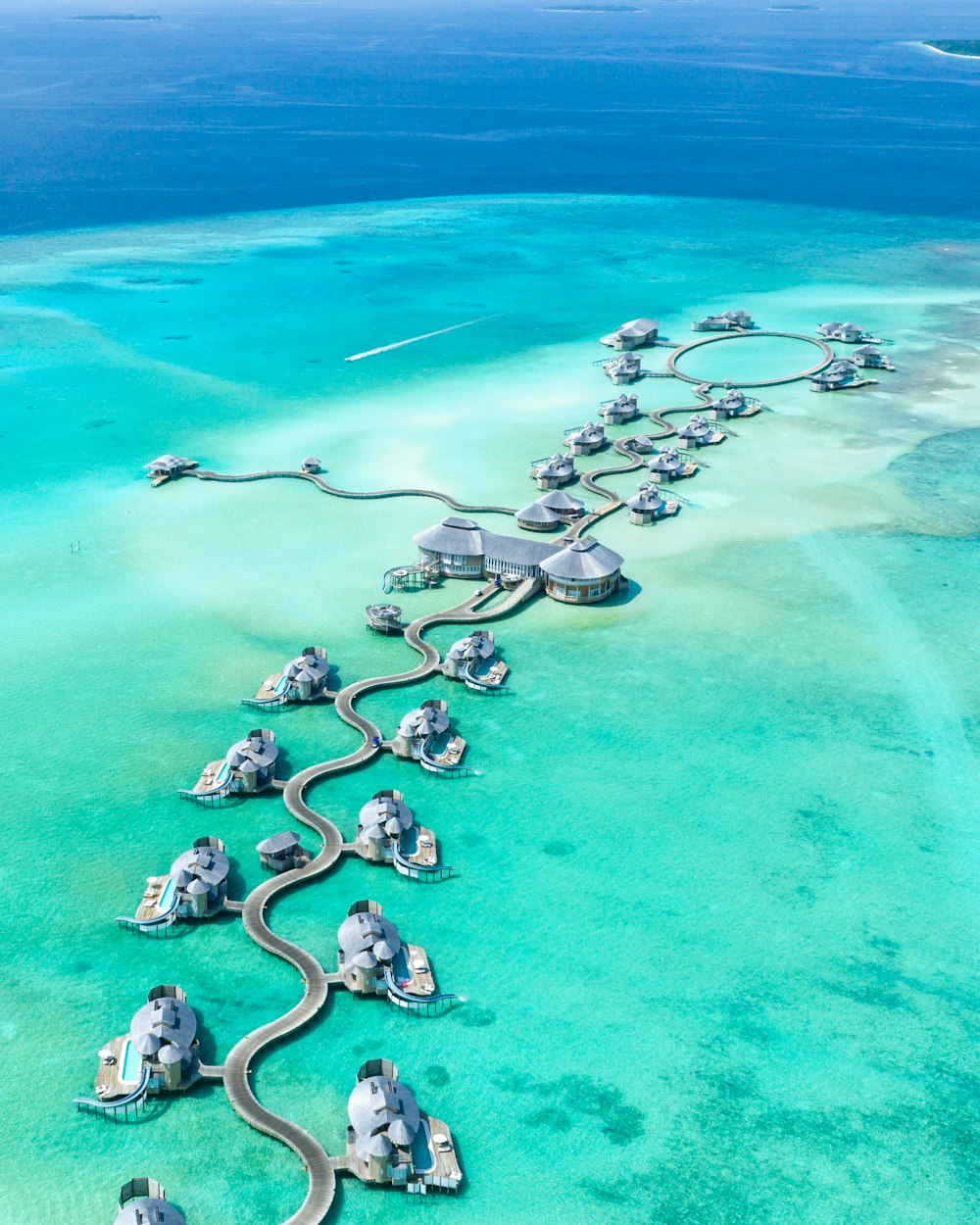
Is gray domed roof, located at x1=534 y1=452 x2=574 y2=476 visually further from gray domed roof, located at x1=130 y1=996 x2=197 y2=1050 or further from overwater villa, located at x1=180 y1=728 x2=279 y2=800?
gray domed roof, located at x1=130 y1=996 x2=197 y2=1050

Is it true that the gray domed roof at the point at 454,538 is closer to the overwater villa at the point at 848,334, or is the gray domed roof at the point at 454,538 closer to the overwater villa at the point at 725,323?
the overwater villa at the point at 725,323

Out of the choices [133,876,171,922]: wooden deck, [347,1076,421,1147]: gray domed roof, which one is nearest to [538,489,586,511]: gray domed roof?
[133,876,171,922]: wooden deck

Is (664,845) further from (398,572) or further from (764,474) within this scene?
(764,474)

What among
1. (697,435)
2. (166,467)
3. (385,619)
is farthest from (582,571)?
(166,467)

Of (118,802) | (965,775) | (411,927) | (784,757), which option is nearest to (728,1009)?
(411,927)

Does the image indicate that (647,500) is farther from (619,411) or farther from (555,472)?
(619,411)

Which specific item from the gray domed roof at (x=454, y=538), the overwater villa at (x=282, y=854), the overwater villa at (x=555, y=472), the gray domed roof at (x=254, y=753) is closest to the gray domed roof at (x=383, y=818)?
the overwater villa at (x=282, y=854)
